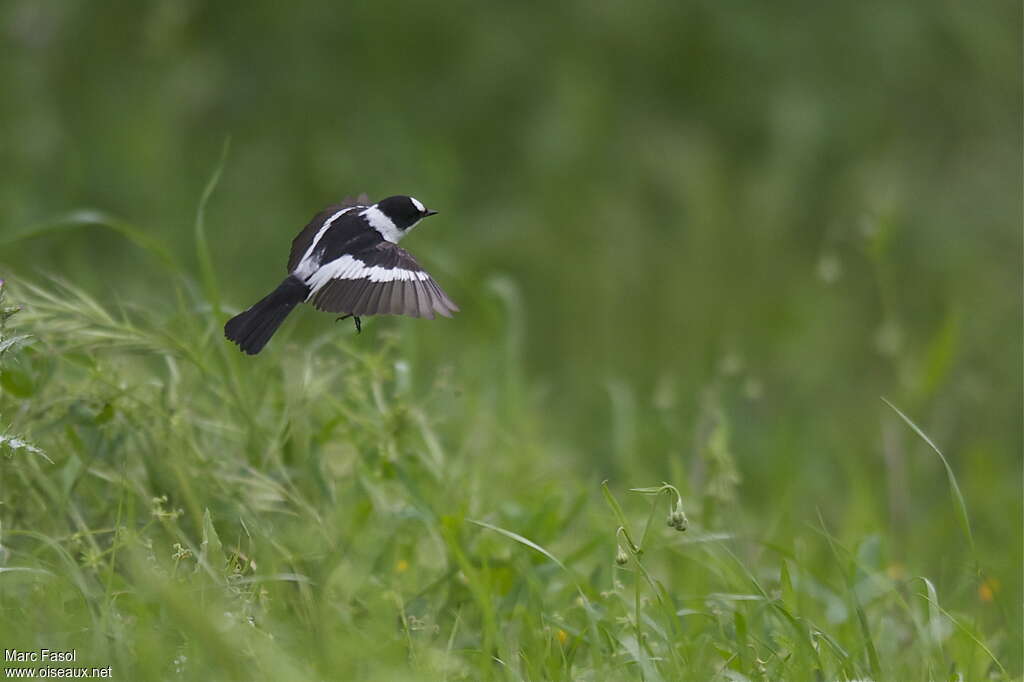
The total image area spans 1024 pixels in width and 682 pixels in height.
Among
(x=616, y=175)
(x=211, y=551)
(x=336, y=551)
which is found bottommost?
(x=616, y=175)

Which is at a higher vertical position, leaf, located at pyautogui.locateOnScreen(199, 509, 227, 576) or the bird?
the bird

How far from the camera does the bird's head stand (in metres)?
2.00

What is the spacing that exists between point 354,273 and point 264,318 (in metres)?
0.14

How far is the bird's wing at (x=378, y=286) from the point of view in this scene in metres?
1.86

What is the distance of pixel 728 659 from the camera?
2305 millimetres

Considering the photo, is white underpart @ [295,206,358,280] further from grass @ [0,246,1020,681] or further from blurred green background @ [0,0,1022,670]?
blurred green background @ [0,0,1022,670]

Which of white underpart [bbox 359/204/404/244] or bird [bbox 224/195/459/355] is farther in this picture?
white underpart [bbox 359/204/404/244]

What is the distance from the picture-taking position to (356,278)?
1971 millimetres

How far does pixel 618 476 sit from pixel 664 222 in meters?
2.13

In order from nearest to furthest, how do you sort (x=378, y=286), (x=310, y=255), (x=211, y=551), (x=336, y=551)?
(x=378, y=286) → (x=310, y=255) → (x=211, y=551) → (x=336, y=551)

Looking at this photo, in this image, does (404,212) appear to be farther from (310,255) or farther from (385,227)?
(310,255)

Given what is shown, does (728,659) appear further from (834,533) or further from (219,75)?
(219,75)

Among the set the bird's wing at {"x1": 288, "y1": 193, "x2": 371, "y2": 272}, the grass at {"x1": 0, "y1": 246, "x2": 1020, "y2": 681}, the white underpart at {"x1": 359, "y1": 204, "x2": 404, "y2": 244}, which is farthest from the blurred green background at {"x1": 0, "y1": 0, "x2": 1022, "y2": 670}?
the white underpart at {"x1": 359, "y1": 204, "x2": 404, "y2": 244}

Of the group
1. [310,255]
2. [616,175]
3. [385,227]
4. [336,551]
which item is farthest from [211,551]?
[616,175]
